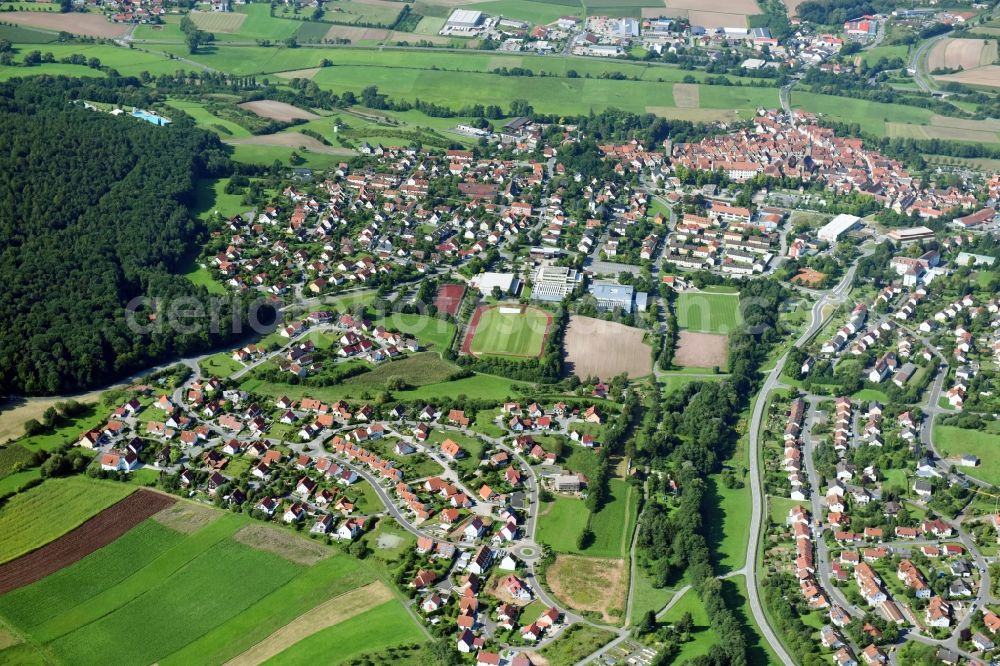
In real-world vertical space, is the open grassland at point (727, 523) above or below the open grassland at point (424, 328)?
below

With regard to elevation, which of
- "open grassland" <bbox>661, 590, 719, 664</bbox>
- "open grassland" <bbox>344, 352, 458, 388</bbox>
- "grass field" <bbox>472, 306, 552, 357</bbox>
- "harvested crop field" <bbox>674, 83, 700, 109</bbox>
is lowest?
"open grassland" <bbox>661, 590, 719, 664</bbox>

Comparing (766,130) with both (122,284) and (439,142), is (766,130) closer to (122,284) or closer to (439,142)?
(439,142)

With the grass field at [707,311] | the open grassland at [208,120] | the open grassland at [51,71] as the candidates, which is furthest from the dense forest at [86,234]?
the grass field at [707,311]

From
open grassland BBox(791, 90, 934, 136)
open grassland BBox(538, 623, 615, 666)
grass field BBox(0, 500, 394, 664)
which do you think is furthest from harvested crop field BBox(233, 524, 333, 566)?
open grassland BBox(791, 90, 934, 136)

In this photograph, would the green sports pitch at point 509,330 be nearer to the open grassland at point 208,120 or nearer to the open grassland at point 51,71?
the open grassland at point 208,120

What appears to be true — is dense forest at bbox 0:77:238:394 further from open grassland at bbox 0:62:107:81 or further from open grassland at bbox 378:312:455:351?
open grassland at bbox 378:312:455:351

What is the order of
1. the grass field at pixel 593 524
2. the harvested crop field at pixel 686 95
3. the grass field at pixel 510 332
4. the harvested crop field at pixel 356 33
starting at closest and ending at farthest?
the grass field at pixel 593 524 < the grass field at pixel 510 332 < the harvested crop field at pixel 686 95 < the harvested crop field at pixel 356 33
